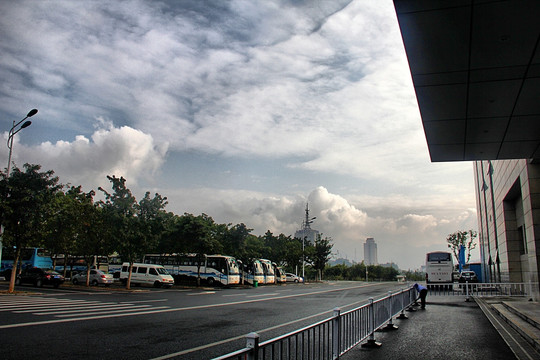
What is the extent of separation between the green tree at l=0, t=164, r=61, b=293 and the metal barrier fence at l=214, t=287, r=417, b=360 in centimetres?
1905

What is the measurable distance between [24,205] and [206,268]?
56.9ft

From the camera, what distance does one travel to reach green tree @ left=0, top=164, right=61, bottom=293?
21578 mm

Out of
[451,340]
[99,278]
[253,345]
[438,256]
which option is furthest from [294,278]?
[253,345]

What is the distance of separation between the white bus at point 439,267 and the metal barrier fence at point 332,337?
24.7 metres

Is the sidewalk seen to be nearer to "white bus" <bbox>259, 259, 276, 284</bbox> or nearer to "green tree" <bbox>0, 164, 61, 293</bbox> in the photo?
"green tree" <bbox>0, 164, 61, 293</bbox>

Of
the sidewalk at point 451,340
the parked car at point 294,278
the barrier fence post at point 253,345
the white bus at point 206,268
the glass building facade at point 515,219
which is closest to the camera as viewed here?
the barrier fence post at point 253,345

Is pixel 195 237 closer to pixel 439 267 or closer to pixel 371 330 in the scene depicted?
pixel 439 267

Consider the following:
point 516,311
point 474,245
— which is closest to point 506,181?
point 516,311

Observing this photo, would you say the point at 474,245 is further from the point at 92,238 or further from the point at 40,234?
the point at 40,234

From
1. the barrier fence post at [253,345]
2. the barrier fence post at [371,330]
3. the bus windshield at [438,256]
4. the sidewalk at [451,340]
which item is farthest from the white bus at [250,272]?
the barrier fence post at [253,345]

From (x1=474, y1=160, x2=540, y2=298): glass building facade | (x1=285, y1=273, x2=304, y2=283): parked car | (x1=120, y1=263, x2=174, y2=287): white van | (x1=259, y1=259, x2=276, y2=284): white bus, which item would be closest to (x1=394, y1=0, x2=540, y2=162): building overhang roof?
(x1=474, y1=160, x2=540, y2=298): glass building facade

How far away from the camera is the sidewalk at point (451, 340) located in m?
7.75

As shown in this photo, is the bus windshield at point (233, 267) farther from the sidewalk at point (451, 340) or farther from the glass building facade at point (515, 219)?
the sidewalk at point (451, 340)

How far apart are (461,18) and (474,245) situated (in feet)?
225
